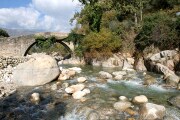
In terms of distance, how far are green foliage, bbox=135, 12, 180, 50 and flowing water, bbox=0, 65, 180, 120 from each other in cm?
737

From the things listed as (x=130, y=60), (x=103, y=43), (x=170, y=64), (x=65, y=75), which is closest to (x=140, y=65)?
(x=130, y=60)

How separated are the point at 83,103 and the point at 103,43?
15815 mm

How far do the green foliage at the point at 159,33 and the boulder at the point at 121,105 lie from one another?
12.6 metres

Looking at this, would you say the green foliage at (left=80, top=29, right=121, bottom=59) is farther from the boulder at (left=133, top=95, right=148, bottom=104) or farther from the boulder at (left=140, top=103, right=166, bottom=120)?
the boulder at (left=140, top=103, right=166, bottom=120)

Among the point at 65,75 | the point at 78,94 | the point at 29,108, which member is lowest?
the point at 29,108

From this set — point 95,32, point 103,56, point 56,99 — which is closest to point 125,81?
point 56,99

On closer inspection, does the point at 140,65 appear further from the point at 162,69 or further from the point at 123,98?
the point at 123,98

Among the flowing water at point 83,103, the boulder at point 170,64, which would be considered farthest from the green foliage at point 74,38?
the flowing water at point 83,103

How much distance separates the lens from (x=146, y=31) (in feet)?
86.5

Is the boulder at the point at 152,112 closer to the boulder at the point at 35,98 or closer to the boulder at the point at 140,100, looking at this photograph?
the boulder at the point at 140,100

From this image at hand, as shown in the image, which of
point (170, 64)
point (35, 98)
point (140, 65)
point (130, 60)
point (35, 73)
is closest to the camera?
point (35, 98)

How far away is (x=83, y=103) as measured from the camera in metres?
13.3

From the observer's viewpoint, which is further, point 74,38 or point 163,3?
point 163,3

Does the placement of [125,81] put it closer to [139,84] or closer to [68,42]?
[139,84]
